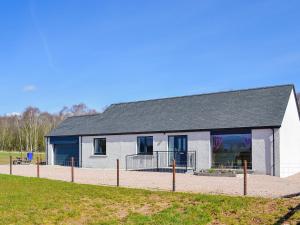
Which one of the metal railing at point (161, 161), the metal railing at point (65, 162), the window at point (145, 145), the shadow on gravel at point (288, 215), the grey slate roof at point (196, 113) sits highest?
the grey slate roof at point (196, 113)

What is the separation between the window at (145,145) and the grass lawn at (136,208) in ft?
40.1

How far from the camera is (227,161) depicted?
23.2 meters

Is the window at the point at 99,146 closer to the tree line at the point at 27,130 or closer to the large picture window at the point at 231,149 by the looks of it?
the large picture window at the point at 231,149

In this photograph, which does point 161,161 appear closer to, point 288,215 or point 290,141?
point 290,141

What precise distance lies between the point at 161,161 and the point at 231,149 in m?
4.86

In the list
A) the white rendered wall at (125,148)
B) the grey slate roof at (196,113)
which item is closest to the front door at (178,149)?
the white rendered wall at (125,148)

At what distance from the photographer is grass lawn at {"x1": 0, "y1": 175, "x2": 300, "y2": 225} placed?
9781mm

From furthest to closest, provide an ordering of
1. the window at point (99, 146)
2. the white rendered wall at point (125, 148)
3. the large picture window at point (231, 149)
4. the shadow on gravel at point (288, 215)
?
the window at point (99, 146) < the white rendered wall at point (125, 148) < the large picture window at point (231, 149) < the shadow on gravel at point (288, 215)

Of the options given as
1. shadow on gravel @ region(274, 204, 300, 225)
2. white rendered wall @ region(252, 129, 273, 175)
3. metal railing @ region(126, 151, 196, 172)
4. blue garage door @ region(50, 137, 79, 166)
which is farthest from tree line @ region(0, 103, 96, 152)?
shadow on gravel @ region(274, 204, 300, 225)

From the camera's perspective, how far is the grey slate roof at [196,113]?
74.5ft

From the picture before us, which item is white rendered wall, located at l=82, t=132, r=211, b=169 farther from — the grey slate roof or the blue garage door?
the blue garage door

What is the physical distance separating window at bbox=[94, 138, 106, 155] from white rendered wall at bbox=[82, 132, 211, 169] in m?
0.27

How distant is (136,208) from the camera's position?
1124cm

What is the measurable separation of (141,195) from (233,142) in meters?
11.2
